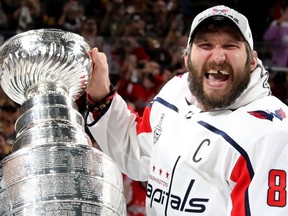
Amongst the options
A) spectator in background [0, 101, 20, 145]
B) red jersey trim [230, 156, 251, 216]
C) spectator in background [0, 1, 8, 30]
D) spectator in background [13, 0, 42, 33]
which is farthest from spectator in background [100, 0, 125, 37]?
red jersey trim [230, 156, 251, 216]

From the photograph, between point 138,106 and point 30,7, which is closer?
point 138,106

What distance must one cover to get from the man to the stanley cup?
10.8 inches

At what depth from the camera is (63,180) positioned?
1.39m

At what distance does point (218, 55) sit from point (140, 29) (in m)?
4.74

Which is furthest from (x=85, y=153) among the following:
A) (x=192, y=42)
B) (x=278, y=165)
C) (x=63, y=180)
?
(x=192, y=42)

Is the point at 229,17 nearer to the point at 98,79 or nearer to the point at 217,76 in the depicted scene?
the point at 217,76

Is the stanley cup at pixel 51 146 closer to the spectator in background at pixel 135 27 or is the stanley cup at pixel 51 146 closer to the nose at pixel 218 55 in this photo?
the nose at pixel 218 55

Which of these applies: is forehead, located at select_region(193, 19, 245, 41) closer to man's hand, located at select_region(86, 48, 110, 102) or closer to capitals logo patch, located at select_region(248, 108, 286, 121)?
capitals logo patch, located at select_region(248, 108, 286, 121)

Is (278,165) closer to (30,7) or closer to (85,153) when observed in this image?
(85,153)

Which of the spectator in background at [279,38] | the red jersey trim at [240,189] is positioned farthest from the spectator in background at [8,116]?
the red jersey trim at [240,189]

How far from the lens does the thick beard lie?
2145mm

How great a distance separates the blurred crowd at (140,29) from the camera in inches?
240

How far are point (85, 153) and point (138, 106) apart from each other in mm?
4340

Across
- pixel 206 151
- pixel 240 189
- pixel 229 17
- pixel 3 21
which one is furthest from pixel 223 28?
pixel 3 21
